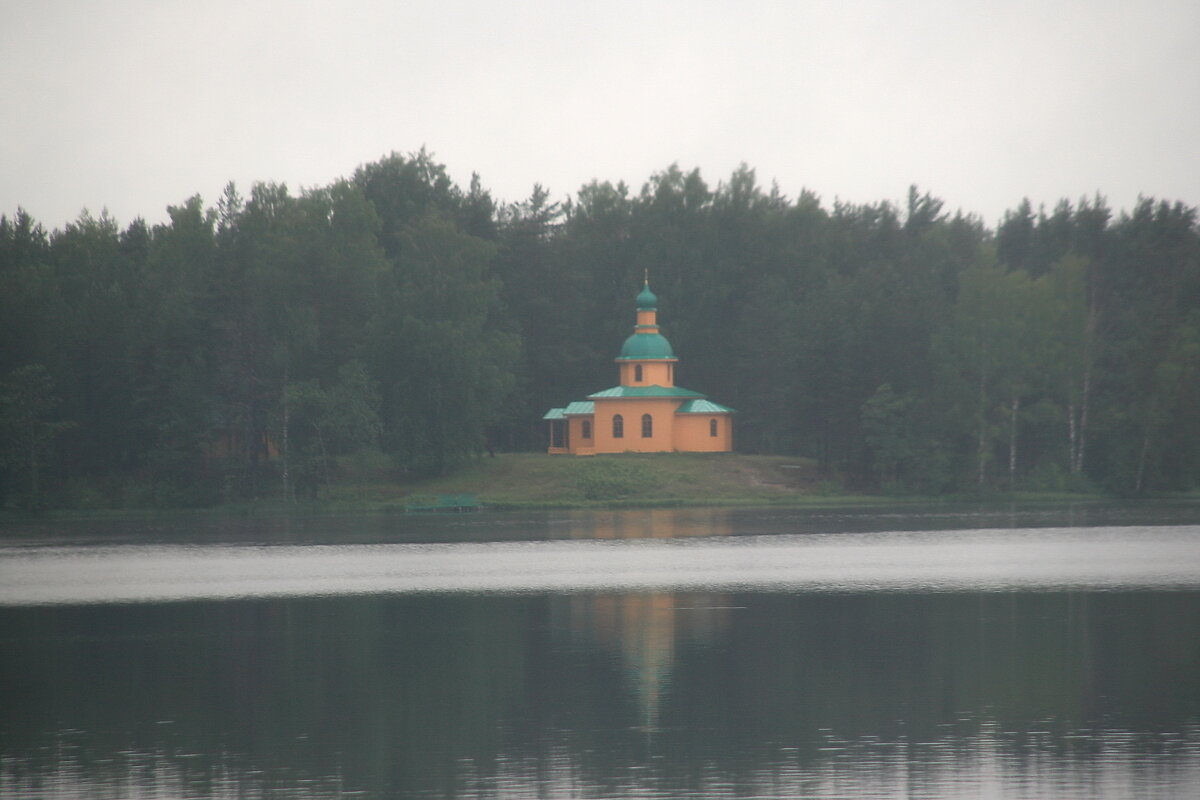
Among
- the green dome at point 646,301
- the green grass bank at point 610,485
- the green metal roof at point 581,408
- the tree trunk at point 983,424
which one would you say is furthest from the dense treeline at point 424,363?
the green dome at point 646,301

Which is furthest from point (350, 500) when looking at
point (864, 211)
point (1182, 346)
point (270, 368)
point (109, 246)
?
point (864, 211)

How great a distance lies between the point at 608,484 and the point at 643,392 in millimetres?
9034

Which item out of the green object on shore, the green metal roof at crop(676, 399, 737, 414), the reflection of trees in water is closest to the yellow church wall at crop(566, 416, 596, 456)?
the green metal roof at crop(676, 399, 737, 414)

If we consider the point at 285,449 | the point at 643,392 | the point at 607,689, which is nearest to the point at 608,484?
the point at 643,392

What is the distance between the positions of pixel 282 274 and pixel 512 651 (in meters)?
44.7

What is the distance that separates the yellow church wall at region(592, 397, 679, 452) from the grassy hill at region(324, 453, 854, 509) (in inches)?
100

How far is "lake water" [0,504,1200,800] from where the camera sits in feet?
55.6

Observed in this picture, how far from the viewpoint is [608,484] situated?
214 ft

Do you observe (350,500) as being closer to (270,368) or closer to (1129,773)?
(270,368)

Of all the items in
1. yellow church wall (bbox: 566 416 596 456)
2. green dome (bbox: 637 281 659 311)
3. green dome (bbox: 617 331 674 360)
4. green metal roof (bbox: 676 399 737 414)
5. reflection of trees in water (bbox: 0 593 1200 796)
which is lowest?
reflection of trees in water (bbox: 0 593 1200 796)

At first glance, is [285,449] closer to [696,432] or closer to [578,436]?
[578,436]

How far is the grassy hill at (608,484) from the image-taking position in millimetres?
65250

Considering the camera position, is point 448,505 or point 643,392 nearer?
point 448,505

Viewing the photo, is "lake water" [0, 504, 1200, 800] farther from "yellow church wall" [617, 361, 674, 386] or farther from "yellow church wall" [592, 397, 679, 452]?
"yellow church wall" [617, 361, 674, 386]
